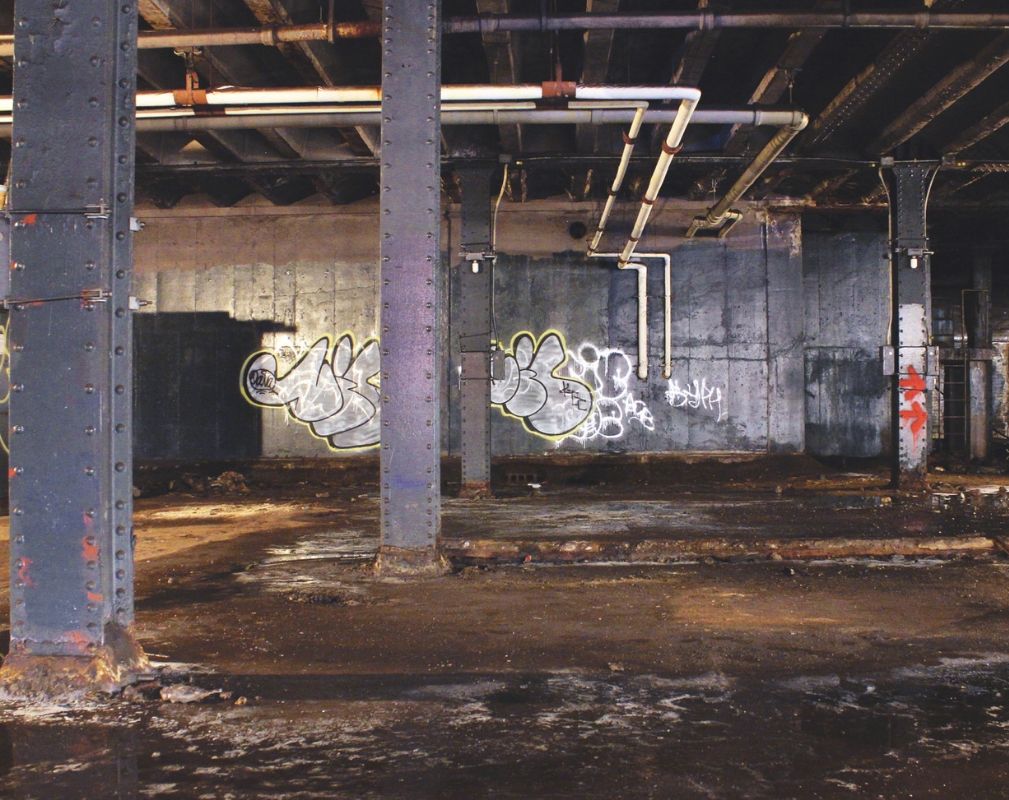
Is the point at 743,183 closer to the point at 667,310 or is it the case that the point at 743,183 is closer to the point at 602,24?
the point at 667,310

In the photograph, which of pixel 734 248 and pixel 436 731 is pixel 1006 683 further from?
pixel 734 248

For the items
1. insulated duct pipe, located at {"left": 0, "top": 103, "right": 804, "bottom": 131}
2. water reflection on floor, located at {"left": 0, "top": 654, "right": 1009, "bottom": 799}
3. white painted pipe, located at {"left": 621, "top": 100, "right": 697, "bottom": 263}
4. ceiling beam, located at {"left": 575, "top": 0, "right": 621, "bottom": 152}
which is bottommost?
water reflection on floor, located at {"left": 0, "top": 654, "right": 1009, "bottom": 799}

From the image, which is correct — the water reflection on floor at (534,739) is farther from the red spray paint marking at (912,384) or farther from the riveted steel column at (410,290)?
the red spray paint marking at (912,384)

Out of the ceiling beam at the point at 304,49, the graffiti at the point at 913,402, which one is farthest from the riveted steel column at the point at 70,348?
the graffiti at the point at 913,402

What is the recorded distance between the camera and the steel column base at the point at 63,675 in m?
4.13

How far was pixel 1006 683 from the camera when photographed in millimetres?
4312

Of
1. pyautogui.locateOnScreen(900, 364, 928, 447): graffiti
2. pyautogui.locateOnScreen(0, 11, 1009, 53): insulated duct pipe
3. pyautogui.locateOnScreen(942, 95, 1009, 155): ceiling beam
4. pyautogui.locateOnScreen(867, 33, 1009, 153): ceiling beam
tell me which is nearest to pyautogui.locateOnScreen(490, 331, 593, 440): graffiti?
pyautogui.locateOnScreen(900, 364, 928, 447): graffiti

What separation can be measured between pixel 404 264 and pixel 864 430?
14.3 m

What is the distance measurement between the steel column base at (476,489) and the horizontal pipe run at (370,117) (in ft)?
19.1

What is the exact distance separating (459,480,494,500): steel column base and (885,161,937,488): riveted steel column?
273 inches

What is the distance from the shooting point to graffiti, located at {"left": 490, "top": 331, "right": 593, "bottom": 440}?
16.3 m

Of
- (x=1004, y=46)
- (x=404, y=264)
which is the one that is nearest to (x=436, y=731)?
(x=404, y=264)

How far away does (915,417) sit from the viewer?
13.4m

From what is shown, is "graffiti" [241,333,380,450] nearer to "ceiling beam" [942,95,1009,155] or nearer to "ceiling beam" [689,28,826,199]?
"ceiling beam" [689,28,826,199]
